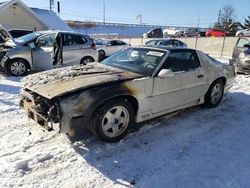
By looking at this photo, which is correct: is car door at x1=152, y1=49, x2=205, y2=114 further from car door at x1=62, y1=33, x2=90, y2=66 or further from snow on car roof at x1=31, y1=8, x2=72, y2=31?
snow on car roof at x1=31, y1=8, x2=72, y2=31

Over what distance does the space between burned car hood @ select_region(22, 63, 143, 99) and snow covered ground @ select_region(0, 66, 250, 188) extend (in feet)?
2.79

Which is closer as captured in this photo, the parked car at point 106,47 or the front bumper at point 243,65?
the front bumper at point 243,65

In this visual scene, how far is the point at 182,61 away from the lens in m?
5.43

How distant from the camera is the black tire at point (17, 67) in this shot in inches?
374

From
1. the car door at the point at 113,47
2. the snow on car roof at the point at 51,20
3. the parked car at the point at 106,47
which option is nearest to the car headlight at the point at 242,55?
the parked car at the point at 106,47

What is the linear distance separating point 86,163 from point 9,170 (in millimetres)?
969

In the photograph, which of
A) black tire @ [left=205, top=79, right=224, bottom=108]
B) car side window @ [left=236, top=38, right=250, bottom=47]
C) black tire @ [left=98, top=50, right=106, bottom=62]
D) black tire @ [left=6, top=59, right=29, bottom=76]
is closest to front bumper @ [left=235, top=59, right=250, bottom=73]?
car side window @ [left=236, top=38, right=250, bottom=47]

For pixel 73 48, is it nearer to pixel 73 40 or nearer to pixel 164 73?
pixel 73 40

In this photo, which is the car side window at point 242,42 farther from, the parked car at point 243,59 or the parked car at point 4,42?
the parked car at point 4,42

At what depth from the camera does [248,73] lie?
1045 centimetres

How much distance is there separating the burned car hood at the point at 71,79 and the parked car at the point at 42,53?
16.6 ft

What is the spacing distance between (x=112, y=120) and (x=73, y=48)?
6687 millimetres

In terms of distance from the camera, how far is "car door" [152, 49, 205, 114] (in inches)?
189

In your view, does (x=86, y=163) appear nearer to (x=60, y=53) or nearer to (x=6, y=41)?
(x=60, y=53)
